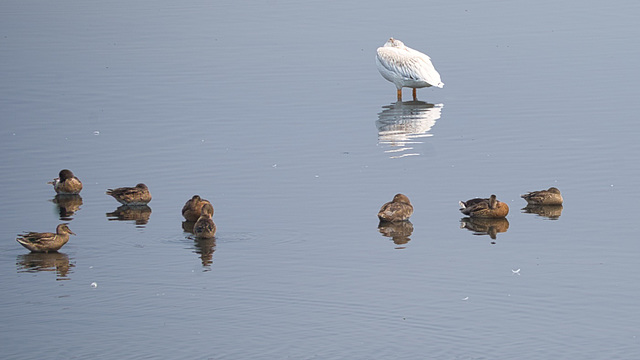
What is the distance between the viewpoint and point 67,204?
14984mm

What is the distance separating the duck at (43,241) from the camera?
1238 cm

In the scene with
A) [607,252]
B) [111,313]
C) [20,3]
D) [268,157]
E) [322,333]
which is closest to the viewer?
[322,333]

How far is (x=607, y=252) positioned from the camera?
39.1 ft

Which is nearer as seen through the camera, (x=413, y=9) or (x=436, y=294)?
(x=436, y=294)

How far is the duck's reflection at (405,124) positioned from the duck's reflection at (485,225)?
367 cm

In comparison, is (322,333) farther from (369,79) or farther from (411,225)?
(369,79)

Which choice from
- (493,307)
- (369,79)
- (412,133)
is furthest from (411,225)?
(369,79)

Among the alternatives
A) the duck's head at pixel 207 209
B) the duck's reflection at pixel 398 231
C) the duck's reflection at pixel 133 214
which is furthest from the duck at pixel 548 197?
the duck's reflection at pixel 133 214

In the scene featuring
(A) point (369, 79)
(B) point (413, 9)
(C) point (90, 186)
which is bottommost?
(C) point (90, 186)

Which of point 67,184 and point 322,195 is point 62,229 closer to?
point 67,184

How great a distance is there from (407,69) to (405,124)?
11.5 ft

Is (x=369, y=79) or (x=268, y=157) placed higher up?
(x=369, y=79)

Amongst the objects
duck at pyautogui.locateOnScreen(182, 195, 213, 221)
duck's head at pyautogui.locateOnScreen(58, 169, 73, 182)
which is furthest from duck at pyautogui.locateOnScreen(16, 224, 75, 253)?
duck's head at pyautogui.locateOnScreen(58, 169, 73, 182)

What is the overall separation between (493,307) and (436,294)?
584mm
